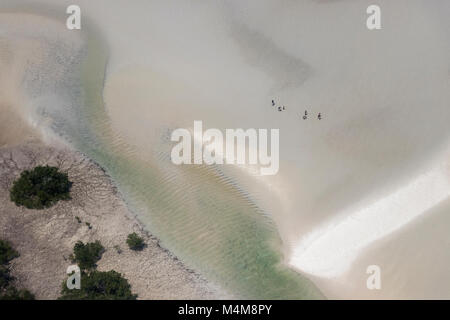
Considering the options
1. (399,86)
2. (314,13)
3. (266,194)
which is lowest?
(266,194)

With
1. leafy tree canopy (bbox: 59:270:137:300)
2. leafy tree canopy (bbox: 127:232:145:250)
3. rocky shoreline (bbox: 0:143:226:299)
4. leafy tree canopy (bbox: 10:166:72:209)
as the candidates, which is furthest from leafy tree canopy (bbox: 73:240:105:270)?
leafy tree canopy (bbox: 10:166:72:209)

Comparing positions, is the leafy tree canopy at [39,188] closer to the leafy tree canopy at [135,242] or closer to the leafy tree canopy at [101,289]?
the leafy tree canopy at [135,242]

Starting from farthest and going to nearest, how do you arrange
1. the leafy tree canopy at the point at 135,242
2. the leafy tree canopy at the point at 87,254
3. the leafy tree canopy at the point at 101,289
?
the leafy tree canopy at the point at 135,242 → the leafy tree canopy at the point at 87,254 → the leafy tree canopy at the point at 101,289

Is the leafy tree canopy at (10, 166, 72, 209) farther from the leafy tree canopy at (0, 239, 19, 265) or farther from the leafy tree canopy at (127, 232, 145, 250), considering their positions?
the leafy tree canopy at (127, 232, 145, 250)

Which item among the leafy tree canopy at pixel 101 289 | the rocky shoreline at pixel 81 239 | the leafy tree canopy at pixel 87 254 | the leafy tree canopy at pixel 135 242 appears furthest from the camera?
the leafy tree canopy at pixel 135 242

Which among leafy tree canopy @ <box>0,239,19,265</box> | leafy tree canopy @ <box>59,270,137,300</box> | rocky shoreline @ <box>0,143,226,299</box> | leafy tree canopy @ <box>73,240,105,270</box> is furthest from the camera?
rocky shoreline @ <box>0,143,226,299</box>

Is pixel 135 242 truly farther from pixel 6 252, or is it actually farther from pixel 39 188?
pixel 6 252

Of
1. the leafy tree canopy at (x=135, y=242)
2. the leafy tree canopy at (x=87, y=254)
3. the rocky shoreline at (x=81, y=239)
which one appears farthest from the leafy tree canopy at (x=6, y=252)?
the leafy tree canopy at (x=135, y=242)

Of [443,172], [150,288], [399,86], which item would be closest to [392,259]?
[443,172]

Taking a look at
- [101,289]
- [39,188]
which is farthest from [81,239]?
[39,188]

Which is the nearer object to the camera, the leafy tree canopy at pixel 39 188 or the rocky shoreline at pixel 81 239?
the rocky shoreline at pixel 81 239
